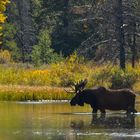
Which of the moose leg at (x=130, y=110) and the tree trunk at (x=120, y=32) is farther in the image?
the tree trunk at (x=120, y=32)

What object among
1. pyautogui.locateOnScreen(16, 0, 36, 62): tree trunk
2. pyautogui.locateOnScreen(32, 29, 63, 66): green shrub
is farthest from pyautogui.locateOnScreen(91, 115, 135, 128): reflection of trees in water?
pyautogui.locateOnScreen(16, 0, 36, 62): tree trunk

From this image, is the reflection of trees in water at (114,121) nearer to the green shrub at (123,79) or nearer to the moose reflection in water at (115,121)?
the moose reflection in water at (115,121)

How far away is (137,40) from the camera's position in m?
55.2

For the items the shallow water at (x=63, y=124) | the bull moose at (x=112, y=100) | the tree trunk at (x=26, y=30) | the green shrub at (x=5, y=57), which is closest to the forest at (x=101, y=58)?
the green shrub at (x=5, y=57)

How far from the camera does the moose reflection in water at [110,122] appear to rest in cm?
2588

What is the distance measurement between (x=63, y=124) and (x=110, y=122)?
1865 mm

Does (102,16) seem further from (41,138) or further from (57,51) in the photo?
(41,138)

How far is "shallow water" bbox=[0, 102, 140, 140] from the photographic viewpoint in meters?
23.0

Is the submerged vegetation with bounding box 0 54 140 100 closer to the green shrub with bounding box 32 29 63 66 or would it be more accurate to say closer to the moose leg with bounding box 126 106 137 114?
the green shrub with bounding box 32 29 63 66

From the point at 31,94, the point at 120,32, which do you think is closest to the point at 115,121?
the point at 31,94

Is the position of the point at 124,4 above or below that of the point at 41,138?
above

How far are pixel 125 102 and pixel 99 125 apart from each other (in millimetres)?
5496

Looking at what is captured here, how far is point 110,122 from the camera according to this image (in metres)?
27.3

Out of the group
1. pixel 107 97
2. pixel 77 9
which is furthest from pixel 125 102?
pixel 77 9
